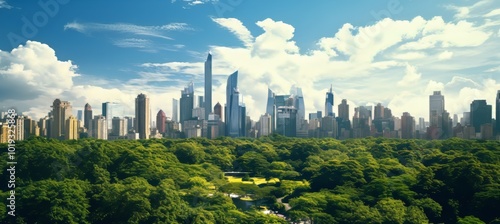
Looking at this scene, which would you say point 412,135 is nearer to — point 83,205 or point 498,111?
point 498,111

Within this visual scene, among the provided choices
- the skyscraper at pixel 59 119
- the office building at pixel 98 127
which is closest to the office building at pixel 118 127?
the office building at pixel 98 127

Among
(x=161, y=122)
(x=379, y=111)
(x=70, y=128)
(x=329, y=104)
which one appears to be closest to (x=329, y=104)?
(x=329, y=104)

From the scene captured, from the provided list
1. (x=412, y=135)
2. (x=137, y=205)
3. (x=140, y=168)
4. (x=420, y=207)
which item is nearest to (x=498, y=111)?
(x=412, y=135)

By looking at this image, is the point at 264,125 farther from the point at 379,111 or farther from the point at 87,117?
the point at 87,117

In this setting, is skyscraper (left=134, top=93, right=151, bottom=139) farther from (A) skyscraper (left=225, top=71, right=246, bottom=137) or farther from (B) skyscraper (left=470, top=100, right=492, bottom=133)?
(B) skyscraper (left=470, top=100, right=492, bottom=133)

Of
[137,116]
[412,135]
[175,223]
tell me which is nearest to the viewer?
[175,223]

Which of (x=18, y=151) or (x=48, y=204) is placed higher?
(x=18, y=151)
